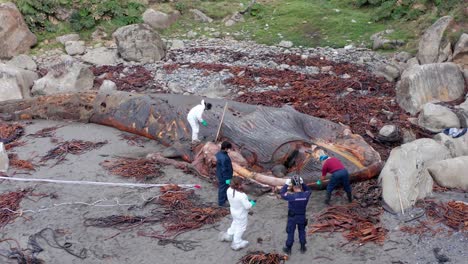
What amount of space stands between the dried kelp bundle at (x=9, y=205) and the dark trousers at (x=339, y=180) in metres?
5.68

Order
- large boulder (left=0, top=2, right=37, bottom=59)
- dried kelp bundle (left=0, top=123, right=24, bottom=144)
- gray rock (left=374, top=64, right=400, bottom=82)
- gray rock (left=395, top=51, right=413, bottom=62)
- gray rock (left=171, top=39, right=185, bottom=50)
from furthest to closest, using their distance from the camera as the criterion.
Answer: gray rock (left=171, top=39, right=185, bottom=50)
large boulder (left=0, top=2, right=37, bottom=59)
gray rock (left=395, top=51, right=413, bottom=62)
gray rock (left=374, top=64, right=400, bottom=82)
dried kelp bundle (left=0, top=123, right=24, bottom=144)

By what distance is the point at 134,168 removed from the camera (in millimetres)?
11914

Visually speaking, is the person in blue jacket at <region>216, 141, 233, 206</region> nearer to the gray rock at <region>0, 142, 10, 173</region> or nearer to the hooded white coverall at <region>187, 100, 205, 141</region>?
the hooded white coverall at <region>187, 100, 205, 141</region>

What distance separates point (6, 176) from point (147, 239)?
4180 millimetres

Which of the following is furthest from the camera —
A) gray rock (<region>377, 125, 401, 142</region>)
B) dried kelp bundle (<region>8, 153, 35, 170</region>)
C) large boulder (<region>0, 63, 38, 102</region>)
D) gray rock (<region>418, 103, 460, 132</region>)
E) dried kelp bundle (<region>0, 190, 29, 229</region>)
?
large boulder (<region>0, 63, 38, 102</region>)

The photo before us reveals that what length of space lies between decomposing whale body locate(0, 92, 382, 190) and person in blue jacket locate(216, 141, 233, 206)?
3.24 ft

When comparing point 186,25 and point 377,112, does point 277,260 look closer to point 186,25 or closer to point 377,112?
point 377,112

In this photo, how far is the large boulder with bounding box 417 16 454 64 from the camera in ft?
57.5

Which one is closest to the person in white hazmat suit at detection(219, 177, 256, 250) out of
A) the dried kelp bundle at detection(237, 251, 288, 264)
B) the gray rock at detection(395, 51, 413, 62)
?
the dried kelp bundle at detection(237, 251, 288, 264)

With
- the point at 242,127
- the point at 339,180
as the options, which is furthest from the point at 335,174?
the point at 242,127

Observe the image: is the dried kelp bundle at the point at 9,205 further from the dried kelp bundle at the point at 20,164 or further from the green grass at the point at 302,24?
the green grass at the point at 302,24

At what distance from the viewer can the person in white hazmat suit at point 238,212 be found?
8695 mm

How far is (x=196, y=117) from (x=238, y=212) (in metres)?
3.97

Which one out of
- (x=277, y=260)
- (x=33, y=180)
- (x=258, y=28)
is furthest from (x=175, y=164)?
(x=258, y=28)
